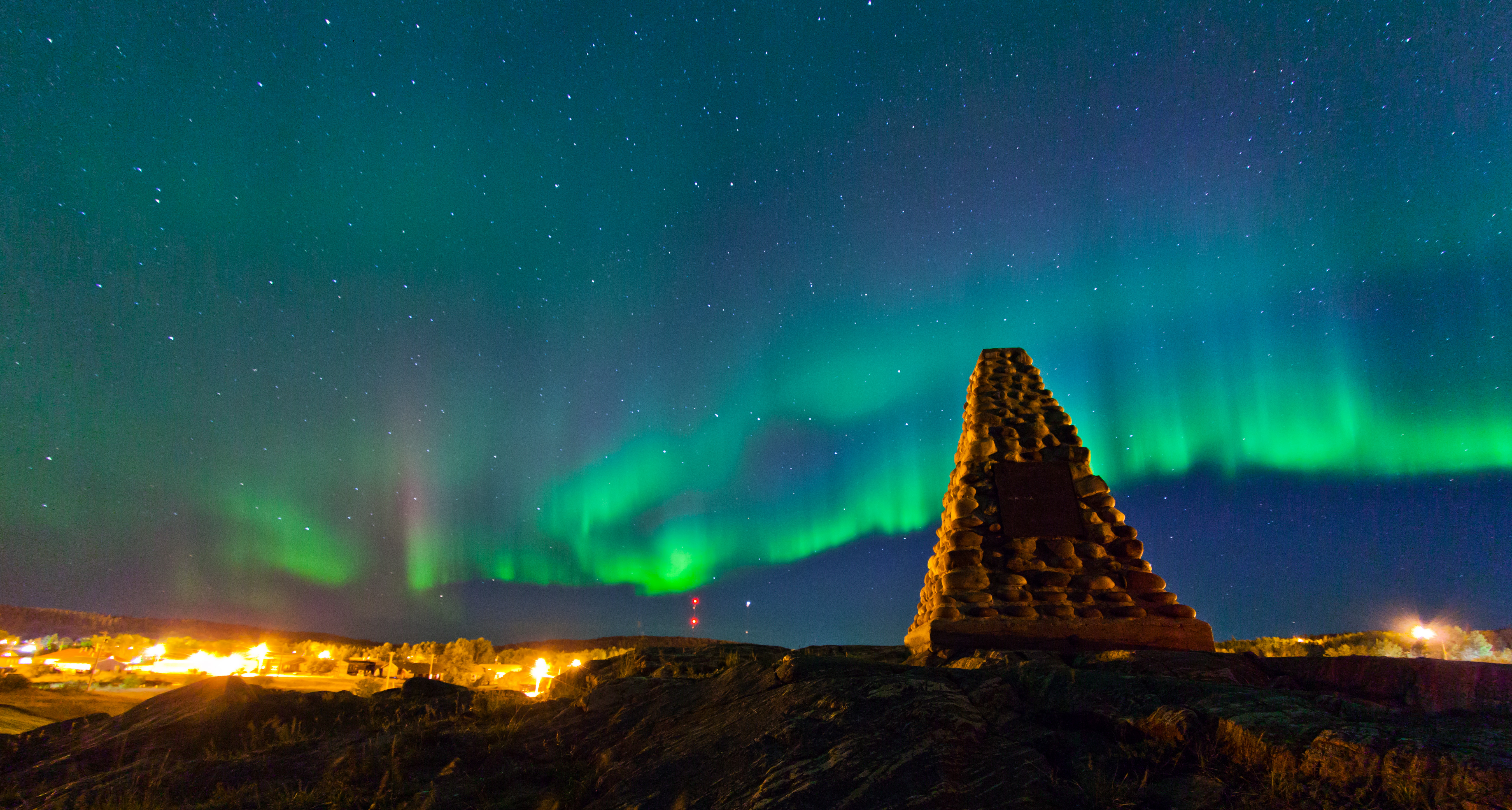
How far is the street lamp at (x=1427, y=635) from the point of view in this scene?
17.1 metres

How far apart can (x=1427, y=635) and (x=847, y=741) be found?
22.4m

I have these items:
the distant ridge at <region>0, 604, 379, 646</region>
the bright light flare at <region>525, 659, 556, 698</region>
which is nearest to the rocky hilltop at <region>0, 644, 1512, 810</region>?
the bright light flare at <region>525, 659, 556, 698</region>

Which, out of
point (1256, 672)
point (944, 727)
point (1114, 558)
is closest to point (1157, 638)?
point (1114, 558)

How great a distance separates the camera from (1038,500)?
10258mm

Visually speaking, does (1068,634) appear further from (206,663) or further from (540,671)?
(206,663)

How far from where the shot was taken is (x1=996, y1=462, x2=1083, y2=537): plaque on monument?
9.94 m

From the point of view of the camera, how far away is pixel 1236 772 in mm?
3670

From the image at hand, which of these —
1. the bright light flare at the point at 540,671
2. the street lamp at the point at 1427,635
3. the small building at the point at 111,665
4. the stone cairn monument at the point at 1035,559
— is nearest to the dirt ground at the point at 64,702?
the bright light flare at the point at 540,671

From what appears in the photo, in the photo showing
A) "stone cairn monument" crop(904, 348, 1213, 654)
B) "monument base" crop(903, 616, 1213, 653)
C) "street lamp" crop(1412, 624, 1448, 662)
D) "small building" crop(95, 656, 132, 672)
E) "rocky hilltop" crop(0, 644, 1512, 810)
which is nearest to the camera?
"rocky hilltop" crop(0, 644, 1512, 810)

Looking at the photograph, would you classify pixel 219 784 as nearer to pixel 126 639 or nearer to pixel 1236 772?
pixel 1236 772

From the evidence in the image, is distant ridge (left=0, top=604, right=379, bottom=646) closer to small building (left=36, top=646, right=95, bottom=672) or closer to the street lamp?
small building (left=36, top=646, right=95, bottom=672)

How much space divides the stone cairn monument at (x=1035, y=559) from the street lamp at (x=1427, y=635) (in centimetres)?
1447

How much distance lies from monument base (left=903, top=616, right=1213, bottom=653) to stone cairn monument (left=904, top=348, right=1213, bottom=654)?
14 millimetres

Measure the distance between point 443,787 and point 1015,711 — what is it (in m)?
4.60
